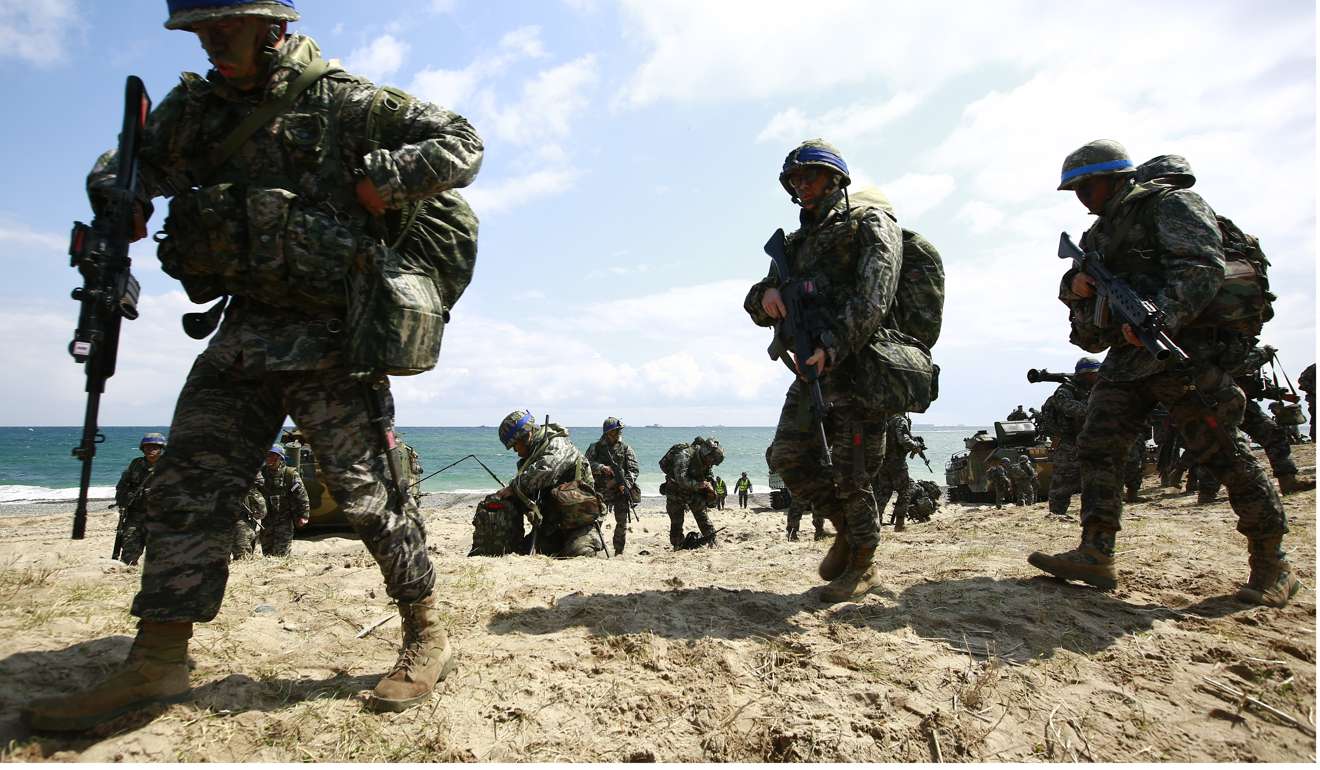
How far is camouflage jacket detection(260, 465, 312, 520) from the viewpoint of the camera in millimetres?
11734

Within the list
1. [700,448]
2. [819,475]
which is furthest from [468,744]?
[700,448]

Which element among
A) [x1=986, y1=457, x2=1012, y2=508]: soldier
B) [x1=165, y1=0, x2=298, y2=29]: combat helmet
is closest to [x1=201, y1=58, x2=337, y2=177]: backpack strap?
[x1=165, y1=0, x2=298, y2=29]: combat helmet

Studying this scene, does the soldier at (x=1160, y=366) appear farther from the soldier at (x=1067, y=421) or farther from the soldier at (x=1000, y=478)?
the soldier at (x=1000, y=478)

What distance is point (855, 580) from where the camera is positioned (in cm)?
411

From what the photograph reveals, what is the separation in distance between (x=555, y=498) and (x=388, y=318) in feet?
19.5

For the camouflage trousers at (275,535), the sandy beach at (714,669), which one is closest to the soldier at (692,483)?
the camouflage trousers at (275,535)

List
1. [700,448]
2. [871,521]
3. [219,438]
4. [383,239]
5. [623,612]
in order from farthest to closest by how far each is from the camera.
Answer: [700,448] → [871,521] → [623,612] → [383,239] → [219,438]

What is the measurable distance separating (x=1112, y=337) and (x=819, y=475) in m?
1.86

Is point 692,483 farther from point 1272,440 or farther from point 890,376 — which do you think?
point 890,376

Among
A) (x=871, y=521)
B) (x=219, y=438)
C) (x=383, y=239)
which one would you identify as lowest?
(x=871, y=521)

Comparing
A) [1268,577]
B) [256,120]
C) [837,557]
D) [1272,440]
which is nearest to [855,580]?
[837,557]

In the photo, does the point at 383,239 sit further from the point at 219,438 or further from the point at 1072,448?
the point at 1072,448

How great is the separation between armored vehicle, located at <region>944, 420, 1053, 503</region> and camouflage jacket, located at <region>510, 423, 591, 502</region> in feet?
39.0

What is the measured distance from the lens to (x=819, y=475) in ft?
13.9
